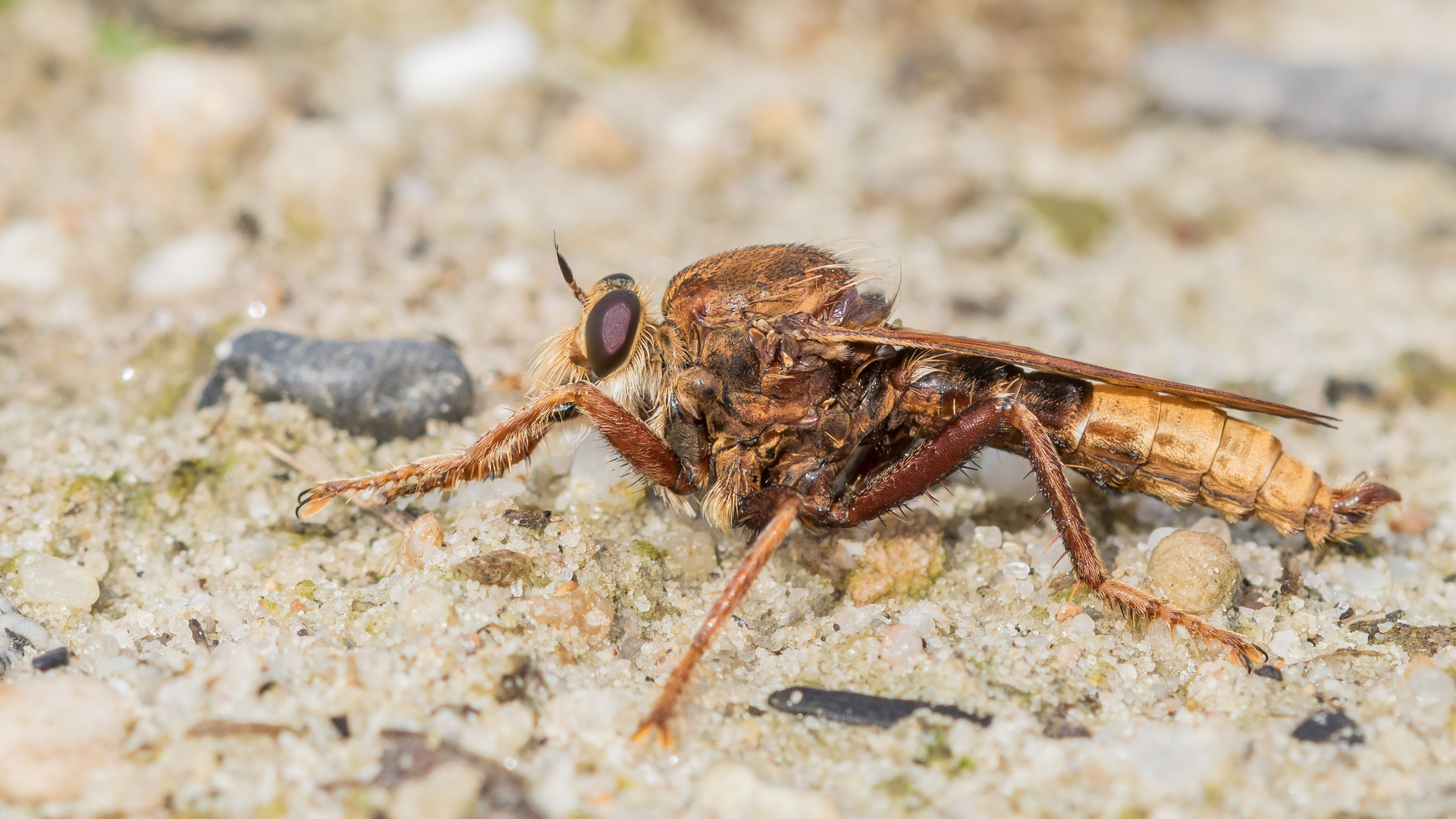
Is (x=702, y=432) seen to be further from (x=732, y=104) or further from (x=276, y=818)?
(x=732, y=104)

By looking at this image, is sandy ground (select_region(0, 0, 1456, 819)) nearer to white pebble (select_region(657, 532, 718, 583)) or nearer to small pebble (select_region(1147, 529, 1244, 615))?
white pebble (select_region(657, 532, 718, 583))

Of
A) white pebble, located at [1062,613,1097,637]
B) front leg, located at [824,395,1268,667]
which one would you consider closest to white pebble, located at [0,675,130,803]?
front leg, located at [824,395,1268,667]

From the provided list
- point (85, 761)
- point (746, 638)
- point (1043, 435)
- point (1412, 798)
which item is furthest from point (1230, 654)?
point (85, 761)

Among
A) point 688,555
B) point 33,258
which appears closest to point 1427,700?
point 688,555

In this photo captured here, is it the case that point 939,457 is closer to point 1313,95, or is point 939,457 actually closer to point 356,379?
point 356,379

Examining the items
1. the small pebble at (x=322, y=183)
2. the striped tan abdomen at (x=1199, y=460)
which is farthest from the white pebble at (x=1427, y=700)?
the small pebble at (x=322, y=183)

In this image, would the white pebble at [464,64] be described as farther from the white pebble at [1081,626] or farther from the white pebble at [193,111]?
the white pebble at [1081,626]
